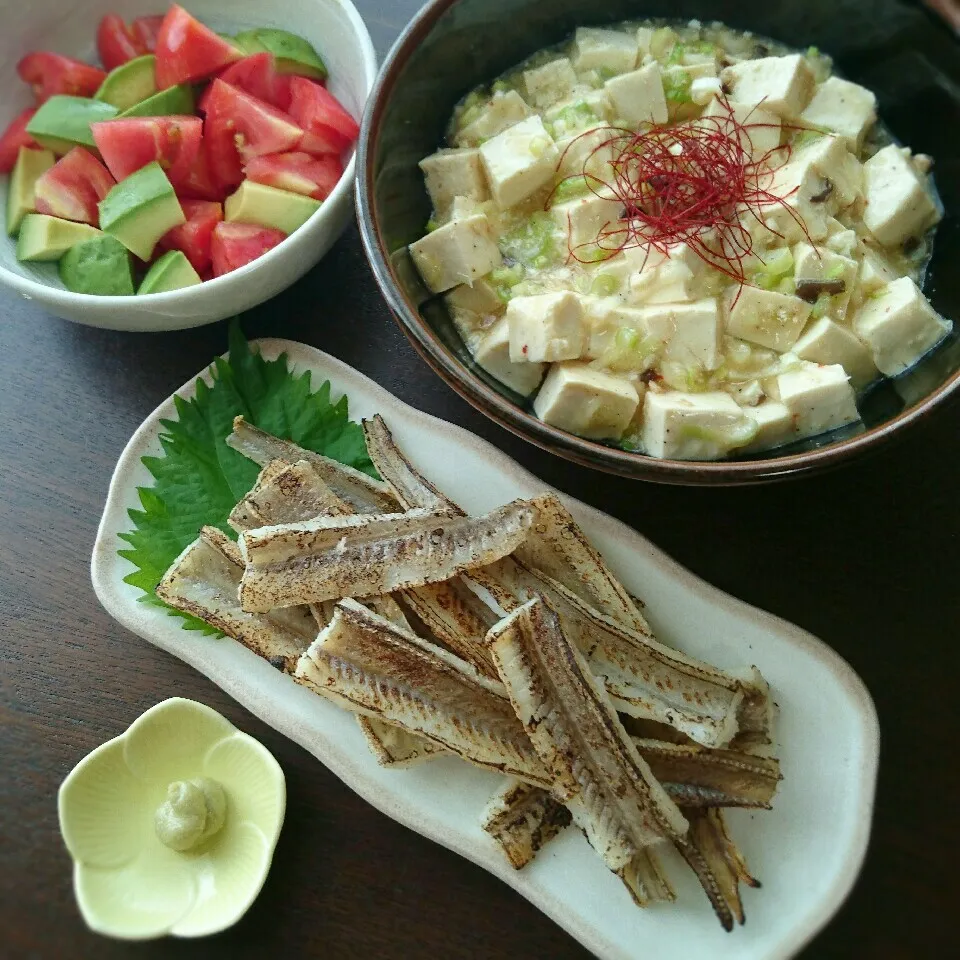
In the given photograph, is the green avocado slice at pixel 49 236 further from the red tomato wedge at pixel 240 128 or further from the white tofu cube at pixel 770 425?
the white tofu cube at pixel 770 425

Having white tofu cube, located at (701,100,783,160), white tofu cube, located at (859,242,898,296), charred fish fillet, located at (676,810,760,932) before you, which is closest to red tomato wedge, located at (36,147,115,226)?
white tofu cube, located at (701,100,783,160)

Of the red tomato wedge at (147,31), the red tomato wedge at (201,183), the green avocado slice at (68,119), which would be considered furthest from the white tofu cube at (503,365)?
the red tomato wedge at (147,31)

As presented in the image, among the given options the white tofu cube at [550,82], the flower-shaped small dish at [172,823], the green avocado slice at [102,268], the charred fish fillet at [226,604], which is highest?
the white tofu cube at [550,82]

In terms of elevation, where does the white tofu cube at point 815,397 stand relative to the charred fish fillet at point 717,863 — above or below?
above

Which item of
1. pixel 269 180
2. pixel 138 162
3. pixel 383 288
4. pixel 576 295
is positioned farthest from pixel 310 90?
pixel 576 295

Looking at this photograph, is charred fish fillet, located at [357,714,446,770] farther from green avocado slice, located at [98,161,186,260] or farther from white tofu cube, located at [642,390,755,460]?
green avocado slice, located at [98,161,186,260]

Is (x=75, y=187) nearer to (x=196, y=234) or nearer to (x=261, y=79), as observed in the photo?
(x=196, y=234)

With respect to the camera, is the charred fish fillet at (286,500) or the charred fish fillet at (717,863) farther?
the charred fish fillet at (286,500)
